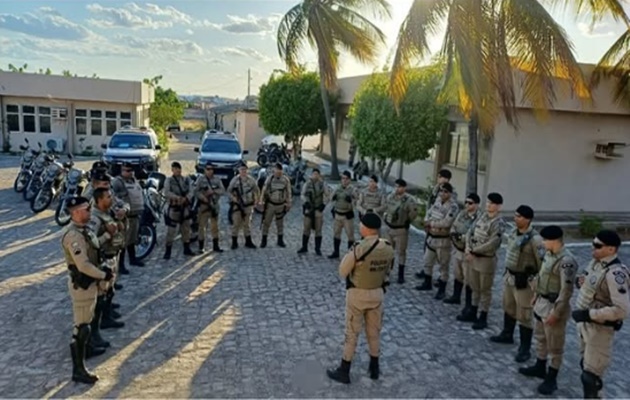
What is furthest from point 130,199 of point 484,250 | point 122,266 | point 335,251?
point 484,250

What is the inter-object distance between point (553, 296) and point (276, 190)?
561 cm

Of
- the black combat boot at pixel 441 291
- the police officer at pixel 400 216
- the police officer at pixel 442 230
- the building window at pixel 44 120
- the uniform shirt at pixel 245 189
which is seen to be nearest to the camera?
the police officer at pixel 442 230

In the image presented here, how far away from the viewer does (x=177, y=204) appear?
8328mm

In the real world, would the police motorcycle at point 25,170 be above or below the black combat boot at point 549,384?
above

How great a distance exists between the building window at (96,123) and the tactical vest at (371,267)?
2412 cm

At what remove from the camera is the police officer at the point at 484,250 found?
5.87 metres

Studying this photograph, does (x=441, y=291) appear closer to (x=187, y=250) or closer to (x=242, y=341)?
(x=242, y=341)

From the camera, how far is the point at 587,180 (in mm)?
14273

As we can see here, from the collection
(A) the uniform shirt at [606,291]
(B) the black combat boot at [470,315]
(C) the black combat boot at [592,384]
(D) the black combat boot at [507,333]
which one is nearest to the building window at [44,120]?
(B) the black combat boot at [470,315]

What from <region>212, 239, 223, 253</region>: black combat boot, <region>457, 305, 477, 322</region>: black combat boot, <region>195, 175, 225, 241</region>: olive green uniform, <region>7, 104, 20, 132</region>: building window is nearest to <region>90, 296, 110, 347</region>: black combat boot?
<region>195, 175, 225, 241</region>: olive green uniform

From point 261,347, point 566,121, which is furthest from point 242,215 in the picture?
point 566,121

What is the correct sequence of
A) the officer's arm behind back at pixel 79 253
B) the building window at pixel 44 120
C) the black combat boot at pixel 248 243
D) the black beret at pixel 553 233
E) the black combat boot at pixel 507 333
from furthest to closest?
the building window at pixel 44 120
the black combat boot at pixel 248 243
the black combat boot at pixel 507 333
the black beret at pixel 553 233
the officer's arm behind back at pixel 79 253

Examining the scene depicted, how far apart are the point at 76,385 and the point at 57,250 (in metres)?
4.91

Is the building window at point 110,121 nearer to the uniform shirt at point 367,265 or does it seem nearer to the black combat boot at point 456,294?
the black combat boot at point 456,294
